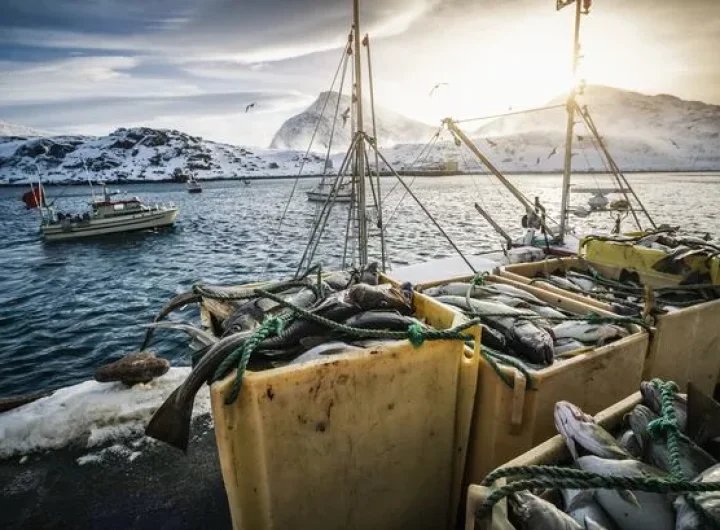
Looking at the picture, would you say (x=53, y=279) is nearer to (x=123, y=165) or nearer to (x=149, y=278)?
(x=149, y=278)

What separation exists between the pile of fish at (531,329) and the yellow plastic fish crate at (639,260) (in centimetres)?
222

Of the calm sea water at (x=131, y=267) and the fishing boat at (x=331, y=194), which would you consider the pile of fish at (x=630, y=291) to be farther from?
the calm sea water at (x=131, y=267)

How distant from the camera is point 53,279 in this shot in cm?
2208

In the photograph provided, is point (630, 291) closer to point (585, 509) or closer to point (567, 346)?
point (567, 346)

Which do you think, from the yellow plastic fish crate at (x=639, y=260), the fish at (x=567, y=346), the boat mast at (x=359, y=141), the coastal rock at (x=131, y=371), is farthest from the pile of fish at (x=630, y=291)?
the coastal rock at (x=131, y=371)

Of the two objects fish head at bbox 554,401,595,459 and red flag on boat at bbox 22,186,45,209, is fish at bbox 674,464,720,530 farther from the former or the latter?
red flag on boat at bbox 22,186,45,209

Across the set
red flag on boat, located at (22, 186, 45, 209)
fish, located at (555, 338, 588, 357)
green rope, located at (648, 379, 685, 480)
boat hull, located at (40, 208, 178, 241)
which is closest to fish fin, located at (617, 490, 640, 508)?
green rope, located at (648, 379, 685, 480)

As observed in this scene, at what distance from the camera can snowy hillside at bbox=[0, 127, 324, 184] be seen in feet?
488

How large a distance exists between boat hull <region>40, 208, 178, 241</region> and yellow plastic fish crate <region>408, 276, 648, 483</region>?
38039mm

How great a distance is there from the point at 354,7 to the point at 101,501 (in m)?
7.95

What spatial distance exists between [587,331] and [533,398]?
132cm

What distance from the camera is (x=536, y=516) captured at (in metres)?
1.66

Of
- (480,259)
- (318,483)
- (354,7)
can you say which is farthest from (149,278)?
(318,483)

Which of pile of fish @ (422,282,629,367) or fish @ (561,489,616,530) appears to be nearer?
fish @ (561,489,616,530)
